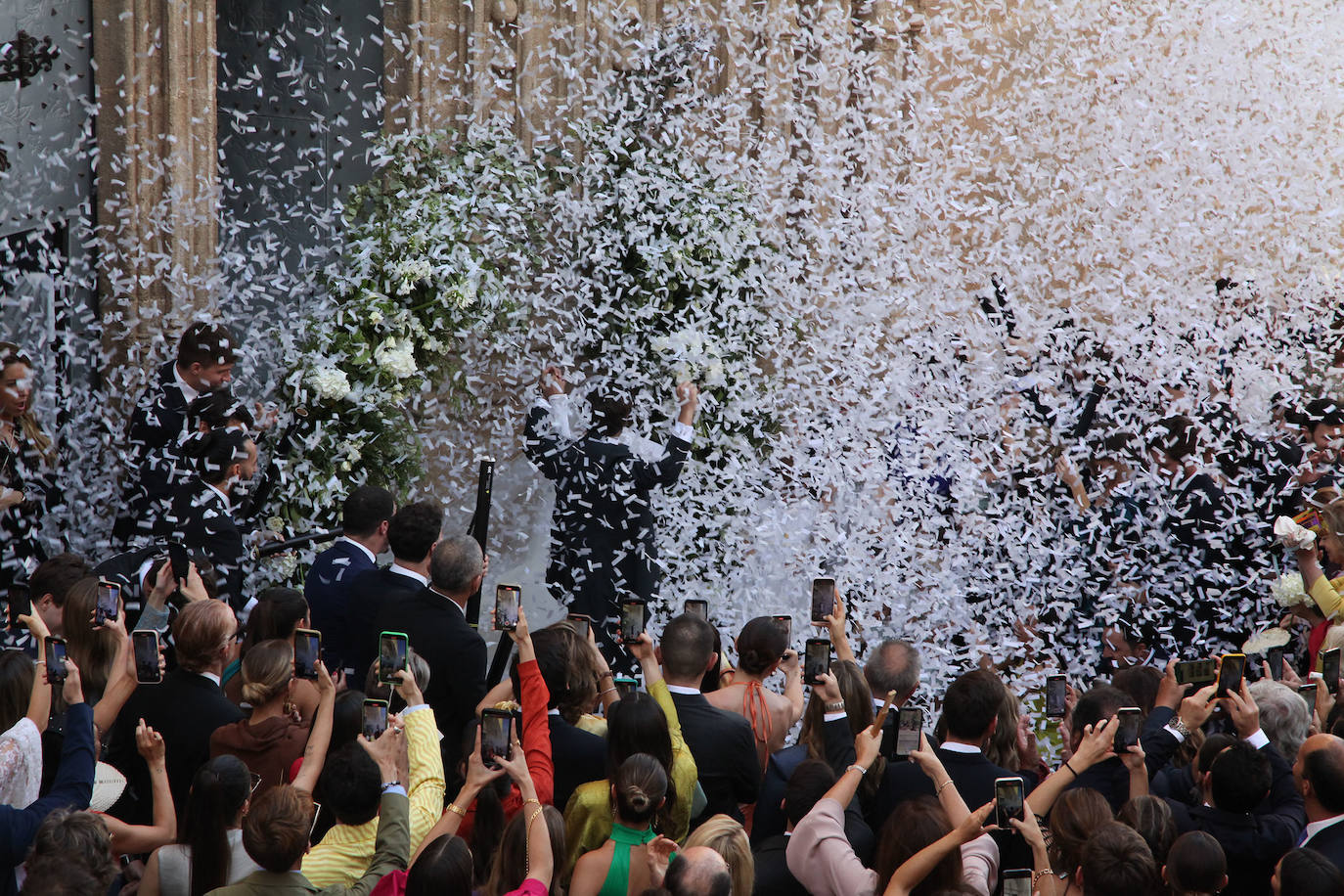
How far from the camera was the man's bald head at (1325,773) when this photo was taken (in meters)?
3.75

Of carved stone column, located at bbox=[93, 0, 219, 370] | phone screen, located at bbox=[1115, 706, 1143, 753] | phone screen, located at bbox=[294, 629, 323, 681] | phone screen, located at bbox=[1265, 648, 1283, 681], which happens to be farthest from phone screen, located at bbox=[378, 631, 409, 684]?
carved stone column, located at bbox=[93, 0, 219, 370]

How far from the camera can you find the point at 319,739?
3.62 m

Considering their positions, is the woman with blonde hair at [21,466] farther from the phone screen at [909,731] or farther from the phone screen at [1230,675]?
the phone screen at [1230,675]

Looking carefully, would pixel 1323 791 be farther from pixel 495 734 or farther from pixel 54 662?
pixel 54 662

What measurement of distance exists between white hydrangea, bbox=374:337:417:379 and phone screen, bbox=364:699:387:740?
3.83 metres

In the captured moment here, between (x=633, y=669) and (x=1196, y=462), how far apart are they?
117 inches

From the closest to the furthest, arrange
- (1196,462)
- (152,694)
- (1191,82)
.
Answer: (152,694) → (1196,462) → (1191,82)

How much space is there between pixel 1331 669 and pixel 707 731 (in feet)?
7.15

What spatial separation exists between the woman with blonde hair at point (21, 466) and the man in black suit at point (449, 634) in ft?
6.84

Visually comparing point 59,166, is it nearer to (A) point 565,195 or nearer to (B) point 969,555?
(A) point 565,195

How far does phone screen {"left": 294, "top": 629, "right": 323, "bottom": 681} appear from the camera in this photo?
3.84 m

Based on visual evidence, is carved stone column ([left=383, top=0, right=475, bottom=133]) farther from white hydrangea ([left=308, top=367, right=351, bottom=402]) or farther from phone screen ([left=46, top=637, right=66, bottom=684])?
phone screen ([left=46, top=637, right=66, bottom=684])

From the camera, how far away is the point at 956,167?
934 cm

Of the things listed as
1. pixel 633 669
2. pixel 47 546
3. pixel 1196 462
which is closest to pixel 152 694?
pixel 47 546
